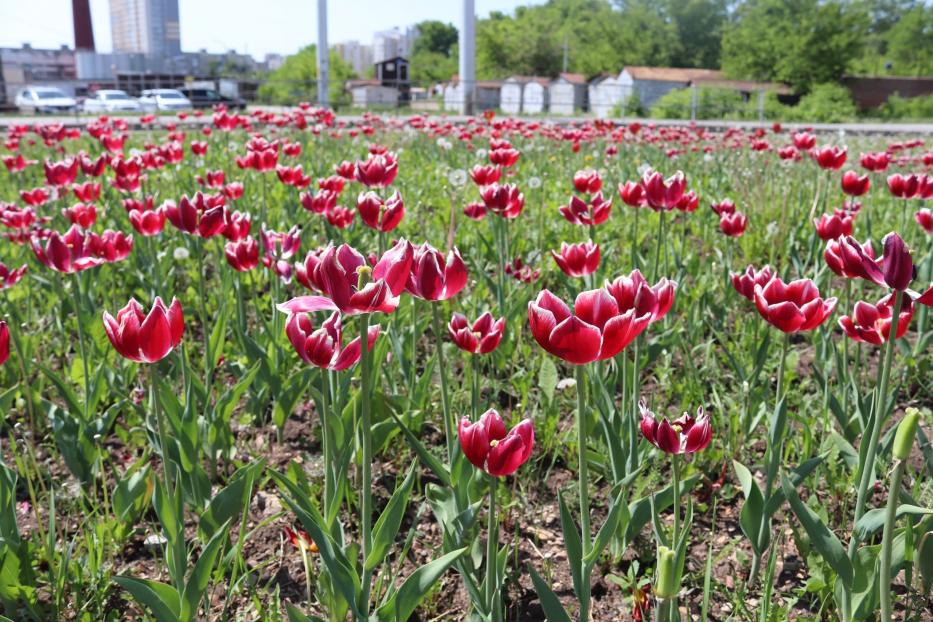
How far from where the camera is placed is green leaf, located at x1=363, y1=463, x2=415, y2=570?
59.1 inches

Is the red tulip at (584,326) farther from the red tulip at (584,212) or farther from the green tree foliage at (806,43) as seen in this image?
the green tree foliage at (806,43)

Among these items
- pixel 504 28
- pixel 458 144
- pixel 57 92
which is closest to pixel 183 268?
pixel 458 144

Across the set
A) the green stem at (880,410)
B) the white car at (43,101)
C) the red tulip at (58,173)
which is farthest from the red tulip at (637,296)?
the white car at (43,101)

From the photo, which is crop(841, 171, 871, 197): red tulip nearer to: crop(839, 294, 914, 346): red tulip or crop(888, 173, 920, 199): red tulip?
crop(888, 173, 920, 199): red tulip

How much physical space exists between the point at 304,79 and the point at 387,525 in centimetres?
6295

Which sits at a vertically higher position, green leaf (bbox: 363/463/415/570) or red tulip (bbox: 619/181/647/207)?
red tulip (bbox: 619/181/647/207)

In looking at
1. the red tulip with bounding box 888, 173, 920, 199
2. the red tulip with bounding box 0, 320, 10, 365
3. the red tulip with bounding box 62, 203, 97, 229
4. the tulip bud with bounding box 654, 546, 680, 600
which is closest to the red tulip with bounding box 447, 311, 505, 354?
the tulip bud with bounding box 654, 546, 680, 600

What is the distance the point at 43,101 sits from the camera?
124ft

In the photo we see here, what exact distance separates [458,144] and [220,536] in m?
8.98

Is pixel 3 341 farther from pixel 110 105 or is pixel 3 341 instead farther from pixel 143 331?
pixel 110 105

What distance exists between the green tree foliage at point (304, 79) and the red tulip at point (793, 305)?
137 ft

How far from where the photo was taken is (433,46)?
134 m

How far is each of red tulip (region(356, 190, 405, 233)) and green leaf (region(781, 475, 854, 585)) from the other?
1.30m

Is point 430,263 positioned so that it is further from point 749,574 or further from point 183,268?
point 183,268
